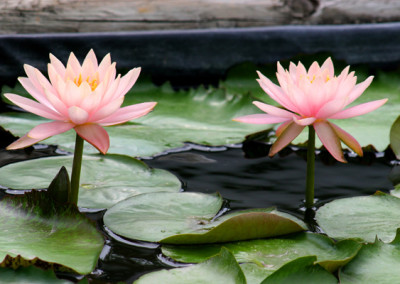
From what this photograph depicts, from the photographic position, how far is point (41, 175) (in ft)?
4.41

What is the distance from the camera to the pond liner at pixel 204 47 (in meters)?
2.16

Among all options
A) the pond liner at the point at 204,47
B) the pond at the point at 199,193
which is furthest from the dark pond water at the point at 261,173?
the pond liner at the point at 204,47

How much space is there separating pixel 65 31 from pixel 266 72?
0.80 m

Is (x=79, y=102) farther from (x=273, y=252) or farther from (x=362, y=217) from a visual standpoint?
(x=362, y=217)

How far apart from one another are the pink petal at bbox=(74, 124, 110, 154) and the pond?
10cm

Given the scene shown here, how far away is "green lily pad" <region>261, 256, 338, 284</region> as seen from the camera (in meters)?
0.89

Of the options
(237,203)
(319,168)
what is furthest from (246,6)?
(237,203)

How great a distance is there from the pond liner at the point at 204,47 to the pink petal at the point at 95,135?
3.85ft

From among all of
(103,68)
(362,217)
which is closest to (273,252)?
(362,217)

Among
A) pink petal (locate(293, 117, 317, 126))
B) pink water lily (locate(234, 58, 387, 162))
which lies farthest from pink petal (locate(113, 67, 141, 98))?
pink petal (locate(293, 117, 317, 126))

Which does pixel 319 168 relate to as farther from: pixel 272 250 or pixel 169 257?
pixel 169 257

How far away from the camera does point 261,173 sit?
1.50 m

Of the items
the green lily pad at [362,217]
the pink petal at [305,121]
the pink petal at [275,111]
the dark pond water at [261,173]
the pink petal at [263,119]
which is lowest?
the dark pond water at [261,173]

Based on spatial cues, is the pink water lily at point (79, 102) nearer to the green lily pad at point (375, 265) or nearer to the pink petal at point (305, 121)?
the pink petal at point (305, 121)
